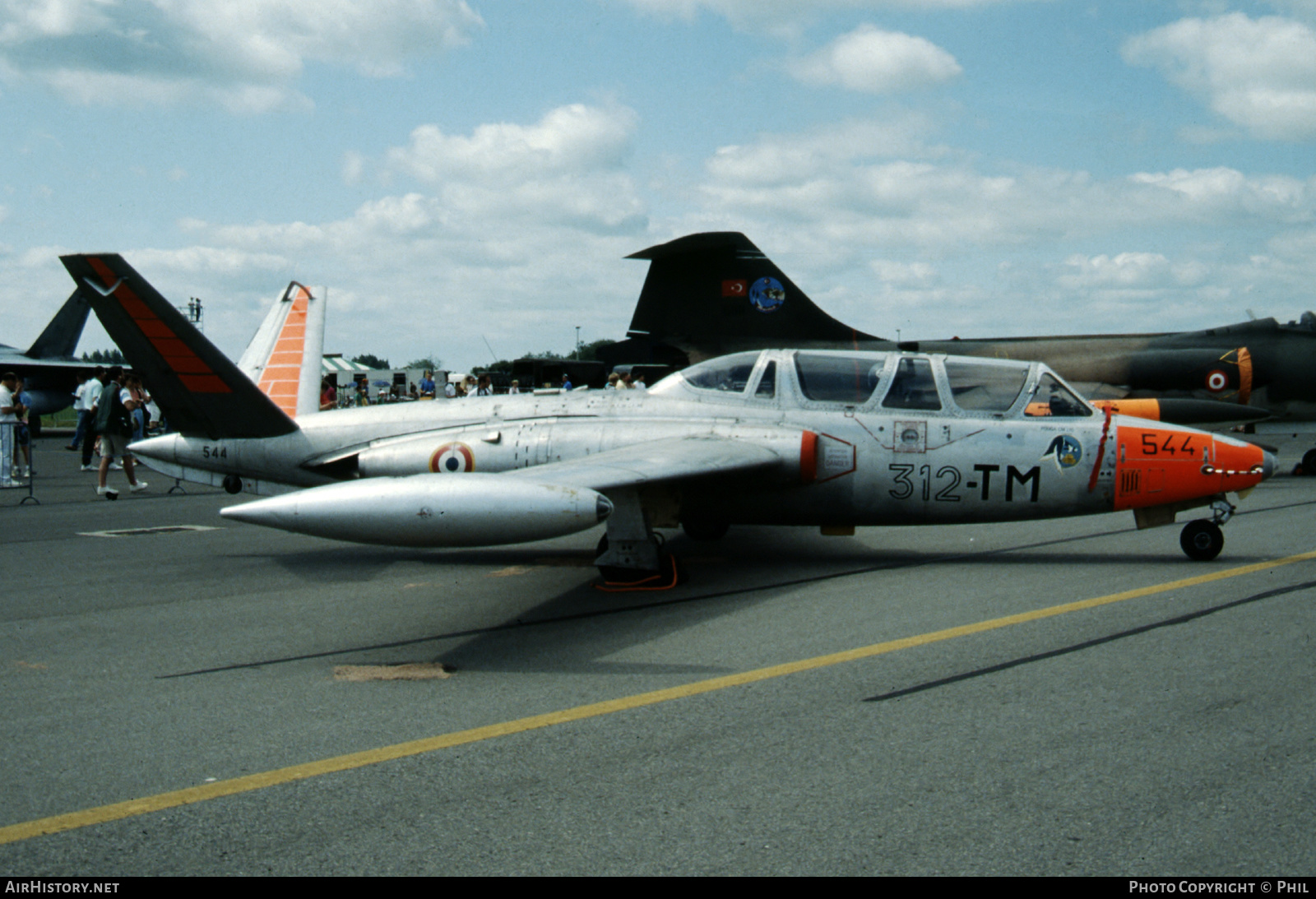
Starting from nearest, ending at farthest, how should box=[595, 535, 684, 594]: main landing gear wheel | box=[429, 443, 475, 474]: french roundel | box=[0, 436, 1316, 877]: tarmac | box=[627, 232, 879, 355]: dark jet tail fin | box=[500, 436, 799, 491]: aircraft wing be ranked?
box=[0, 436, 1316, 877]: tarmac
box=[500, 436, 799, 491]: aircraft wing
box=[595, 535, 684, 594]: main landing gear wheel
box=[429, 443, 475, 474]: french roundel
box=[627, 232, 879, 355]: dark jet tail fin

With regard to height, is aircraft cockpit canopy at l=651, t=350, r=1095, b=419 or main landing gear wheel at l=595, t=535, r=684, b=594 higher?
aircraft cockpit canopy at l=651, t=350, r=1095, b=419

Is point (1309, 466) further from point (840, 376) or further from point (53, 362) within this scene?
point (53, 362)

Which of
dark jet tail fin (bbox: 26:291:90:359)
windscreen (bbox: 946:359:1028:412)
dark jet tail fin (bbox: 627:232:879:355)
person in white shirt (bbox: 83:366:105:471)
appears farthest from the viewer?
dark jet tail fin (bbox: 26:291:90:359)

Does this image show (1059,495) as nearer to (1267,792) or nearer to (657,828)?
(1267,792)

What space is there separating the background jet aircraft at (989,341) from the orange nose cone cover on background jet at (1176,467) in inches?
438

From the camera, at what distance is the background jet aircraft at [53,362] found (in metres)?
41.8

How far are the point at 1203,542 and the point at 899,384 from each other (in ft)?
10.1

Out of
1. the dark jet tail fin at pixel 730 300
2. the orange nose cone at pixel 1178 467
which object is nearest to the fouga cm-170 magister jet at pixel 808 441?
the orange nose cone at pixel 1178 467

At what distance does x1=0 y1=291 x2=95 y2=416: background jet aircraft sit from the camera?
41.8 meters

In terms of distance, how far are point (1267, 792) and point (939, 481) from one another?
5.32m

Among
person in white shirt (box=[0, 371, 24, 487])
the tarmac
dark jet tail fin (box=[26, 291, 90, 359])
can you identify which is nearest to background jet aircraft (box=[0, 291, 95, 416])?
dark jet tail fin (box=[26, 291, 90, 359])

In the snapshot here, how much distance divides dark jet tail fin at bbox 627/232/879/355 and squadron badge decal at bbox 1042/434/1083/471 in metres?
11.7

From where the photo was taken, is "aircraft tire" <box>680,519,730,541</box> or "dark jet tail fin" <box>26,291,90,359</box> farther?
"dark jet tail fin" <box>26,291,90,359</box>

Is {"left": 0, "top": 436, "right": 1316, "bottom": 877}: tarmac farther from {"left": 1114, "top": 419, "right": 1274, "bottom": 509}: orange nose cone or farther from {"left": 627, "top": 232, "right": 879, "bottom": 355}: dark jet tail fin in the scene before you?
{"left": 627, "top": 232, "right": 879, "bottom": 355}: dark jet tail fin
